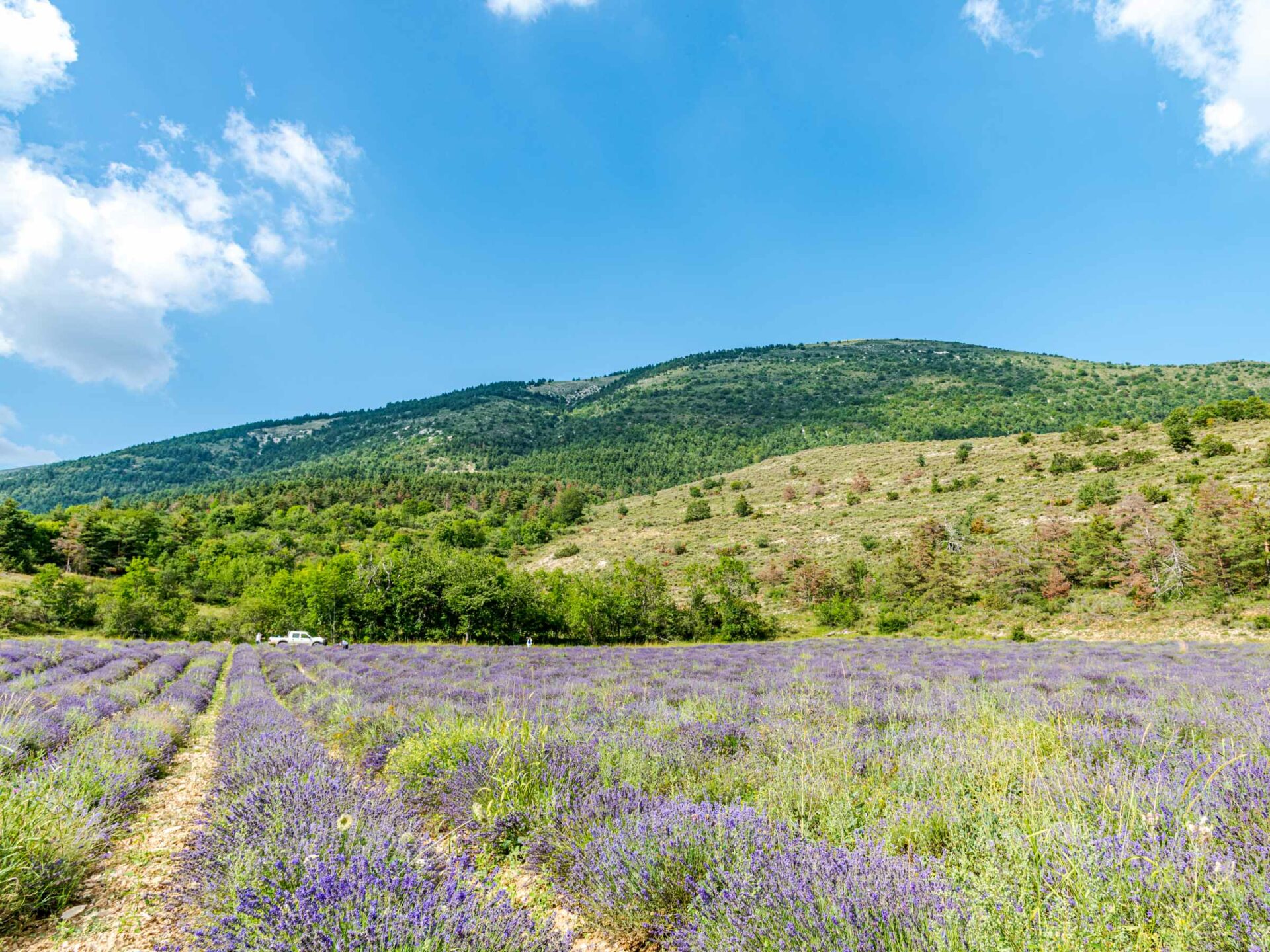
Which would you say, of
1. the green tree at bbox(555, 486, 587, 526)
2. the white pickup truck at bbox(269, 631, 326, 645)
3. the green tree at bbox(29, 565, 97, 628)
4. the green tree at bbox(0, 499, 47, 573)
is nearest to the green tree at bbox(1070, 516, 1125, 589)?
the white pickup truck at bbox(269, 631, 326, 645)

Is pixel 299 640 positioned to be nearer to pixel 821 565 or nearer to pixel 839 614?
pixel 839 614

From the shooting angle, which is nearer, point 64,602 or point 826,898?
point 826,898

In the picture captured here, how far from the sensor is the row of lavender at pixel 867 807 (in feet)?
7.20

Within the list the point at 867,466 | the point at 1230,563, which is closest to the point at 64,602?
the point at 1230,563

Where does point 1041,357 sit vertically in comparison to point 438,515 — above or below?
above

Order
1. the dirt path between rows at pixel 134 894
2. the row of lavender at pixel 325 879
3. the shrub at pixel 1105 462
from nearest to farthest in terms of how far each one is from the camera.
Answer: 1. the row of lavender at pixel 325 879
2. the dirt path between rows at pixel 134 894
3. the shrub at pixel 1105 462

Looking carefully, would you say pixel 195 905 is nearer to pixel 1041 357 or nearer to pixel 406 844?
pixel 406 844

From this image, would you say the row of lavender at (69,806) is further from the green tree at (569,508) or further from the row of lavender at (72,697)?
the green tree at (569,508)

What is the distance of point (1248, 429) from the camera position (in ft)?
153

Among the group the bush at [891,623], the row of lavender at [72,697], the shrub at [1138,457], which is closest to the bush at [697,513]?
the bush at [891,623]

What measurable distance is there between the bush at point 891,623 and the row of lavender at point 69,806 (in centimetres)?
3445

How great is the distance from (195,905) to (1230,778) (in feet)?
21.4

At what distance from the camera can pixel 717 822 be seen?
312cm

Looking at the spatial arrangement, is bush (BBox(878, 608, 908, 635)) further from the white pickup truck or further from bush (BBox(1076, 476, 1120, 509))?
the white pickup truck
